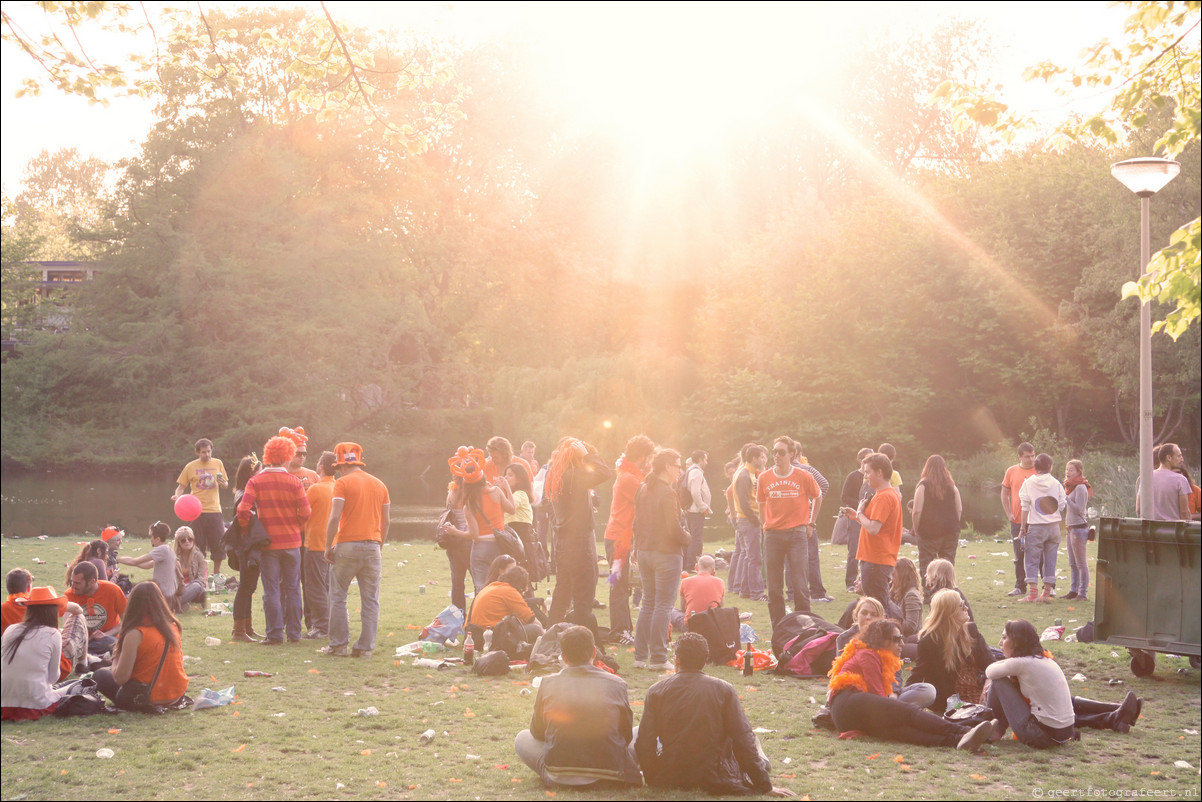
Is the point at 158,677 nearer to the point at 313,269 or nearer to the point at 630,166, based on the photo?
the point at 313,269

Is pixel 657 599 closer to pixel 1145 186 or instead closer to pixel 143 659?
pixel 143 659

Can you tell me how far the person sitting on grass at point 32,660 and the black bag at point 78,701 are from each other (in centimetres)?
5

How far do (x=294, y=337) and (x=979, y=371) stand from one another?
2827cm

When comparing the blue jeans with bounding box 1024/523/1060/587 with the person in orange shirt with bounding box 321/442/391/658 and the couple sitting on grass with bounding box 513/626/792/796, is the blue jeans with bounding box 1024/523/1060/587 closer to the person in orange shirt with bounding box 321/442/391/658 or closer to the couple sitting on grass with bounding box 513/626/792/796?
the person in orange shirt with bounding box 321/442/391/658

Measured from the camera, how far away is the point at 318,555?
10.8 metres

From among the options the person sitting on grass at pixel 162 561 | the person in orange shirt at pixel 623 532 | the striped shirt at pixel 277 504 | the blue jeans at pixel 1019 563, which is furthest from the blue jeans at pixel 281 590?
the blue jeans at pixel 1019 563

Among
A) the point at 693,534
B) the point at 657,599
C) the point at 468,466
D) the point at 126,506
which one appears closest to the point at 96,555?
the point at 468,466

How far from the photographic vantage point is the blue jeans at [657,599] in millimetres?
9258

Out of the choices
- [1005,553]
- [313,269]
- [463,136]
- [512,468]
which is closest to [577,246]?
[463,136]

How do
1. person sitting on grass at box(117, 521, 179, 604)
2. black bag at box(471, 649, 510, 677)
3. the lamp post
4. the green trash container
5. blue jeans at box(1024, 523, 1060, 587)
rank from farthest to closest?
1. blue jeans at box(1024, 523, 1060, 587)
2. person sitting on grass at box(117, 521, 179, 604)
3. the lamp post
4. black bag at box(471, 649, 510, 677)
5. the green trash container

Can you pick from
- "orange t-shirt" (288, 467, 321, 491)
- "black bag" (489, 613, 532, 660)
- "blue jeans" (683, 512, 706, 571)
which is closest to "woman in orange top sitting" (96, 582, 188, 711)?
"black bag" (489, 613, 532, 660)

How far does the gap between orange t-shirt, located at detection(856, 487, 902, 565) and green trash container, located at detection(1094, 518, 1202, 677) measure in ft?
5.54

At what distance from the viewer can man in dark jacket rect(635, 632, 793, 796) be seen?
5.93 metres

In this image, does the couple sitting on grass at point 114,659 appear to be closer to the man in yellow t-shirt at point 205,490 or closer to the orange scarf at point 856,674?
the orange scarf at point 856,674
